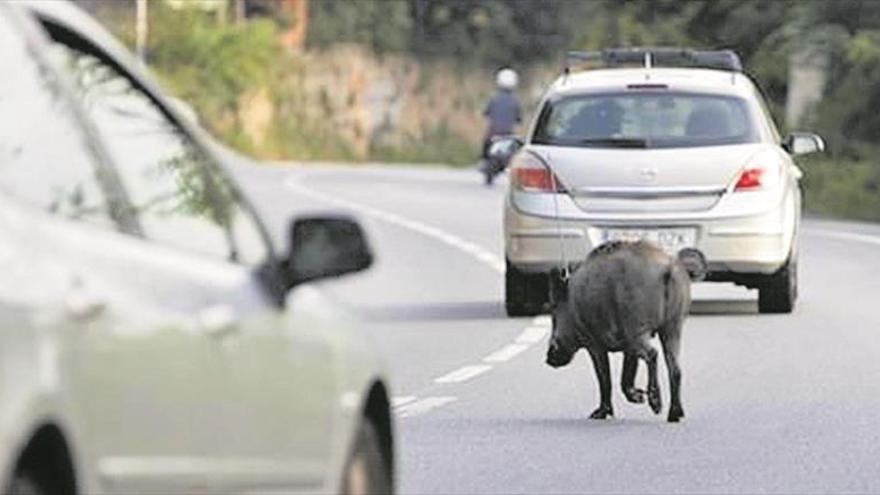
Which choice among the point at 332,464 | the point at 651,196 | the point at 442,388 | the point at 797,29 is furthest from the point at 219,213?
the point at 797,29

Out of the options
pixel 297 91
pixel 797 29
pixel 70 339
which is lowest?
pixel 297 91

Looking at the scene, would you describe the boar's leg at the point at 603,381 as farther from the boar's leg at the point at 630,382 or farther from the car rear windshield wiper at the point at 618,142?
the car rear windshield wiper at the point at 618,142

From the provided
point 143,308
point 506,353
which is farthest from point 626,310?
point 143,308

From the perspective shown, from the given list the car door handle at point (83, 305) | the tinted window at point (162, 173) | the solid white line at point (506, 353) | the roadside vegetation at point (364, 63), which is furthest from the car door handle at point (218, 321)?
the roadside vegetation at point (364, 63)

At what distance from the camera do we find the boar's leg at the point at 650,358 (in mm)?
13914

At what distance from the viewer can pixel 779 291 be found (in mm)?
20500

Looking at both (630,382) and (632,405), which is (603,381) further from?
(632,405)

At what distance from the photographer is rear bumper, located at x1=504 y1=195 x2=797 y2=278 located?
19844mm

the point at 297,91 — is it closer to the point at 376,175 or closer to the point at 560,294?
the point at 376,175

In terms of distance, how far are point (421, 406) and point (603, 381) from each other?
105cm

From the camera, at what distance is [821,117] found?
4566cm

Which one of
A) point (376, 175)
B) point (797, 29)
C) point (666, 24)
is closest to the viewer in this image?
point (797, 29)

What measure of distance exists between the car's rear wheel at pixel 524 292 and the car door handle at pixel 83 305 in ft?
46.6

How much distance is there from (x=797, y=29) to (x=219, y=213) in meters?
36.2
